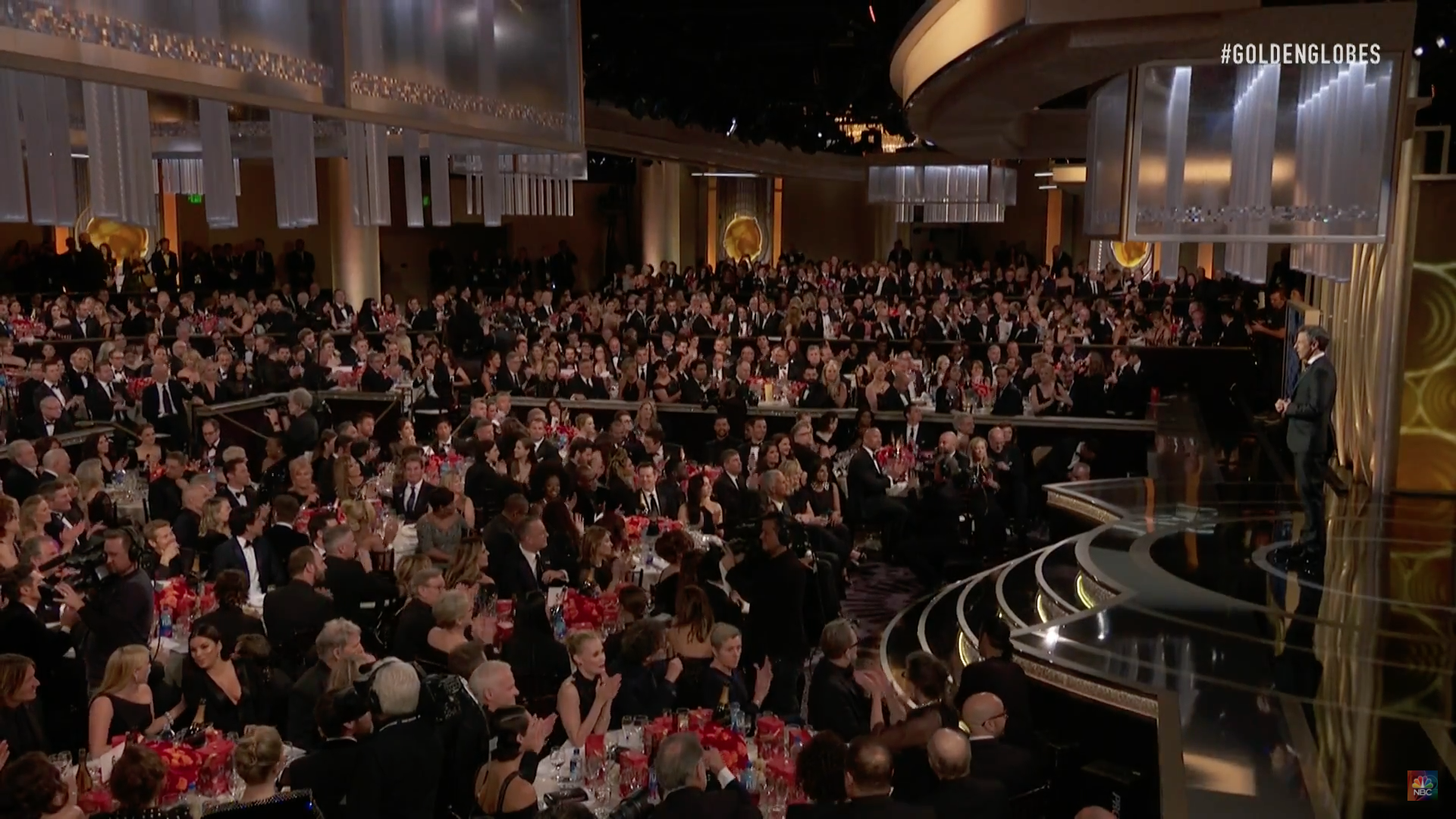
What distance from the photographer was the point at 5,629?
566cm

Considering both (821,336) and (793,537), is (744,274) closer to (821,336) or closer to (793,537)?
(821,336)

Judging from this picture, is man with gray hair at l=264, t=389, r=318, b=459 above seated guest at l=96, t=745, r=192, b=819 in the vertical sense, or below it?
above

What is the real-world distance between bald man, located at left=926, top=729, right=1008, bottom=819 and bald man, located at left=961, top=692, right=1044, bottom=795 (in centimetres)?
23

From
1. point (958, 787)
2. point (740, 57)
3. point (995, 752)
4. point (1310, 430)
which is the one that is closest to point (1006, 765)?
point (995, 752)

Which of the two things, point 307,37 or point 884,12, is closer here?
point 307,37

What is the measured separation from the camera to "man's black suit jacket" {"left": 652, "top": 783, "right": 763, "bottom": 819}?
4070 mm

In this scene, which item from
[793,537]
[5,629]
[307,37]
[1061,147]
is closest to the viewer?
[307,37]

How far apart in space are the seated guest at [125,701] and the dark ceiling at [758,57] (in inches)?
361

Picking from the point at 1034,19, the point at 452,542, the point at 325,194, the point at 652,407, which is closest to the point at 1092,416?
the point at 652,407

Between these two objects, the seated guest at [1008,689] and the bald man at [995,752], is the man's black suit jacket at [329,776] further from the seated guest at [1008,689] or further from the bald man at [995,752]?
the seated guest at [1008,689]

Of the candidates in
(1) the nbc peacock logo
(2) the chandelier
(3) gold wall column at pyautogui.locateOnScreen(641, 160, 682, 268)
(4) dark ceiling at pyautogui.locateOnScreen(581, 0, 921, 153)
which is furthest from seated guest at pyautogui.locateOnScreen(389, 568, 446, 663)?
(3) gold wall column at pyautogui.locateOnScreen(641, 160, 682, 268)

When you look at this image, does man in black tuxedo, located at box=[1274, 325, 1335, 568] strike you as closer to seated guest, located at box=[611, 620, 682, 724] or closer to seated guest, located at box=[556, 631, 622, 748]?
seated guest, located at box=[611, 620, 682, 724]

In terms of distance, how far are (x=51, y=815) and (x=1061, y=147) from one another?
10.6 metres

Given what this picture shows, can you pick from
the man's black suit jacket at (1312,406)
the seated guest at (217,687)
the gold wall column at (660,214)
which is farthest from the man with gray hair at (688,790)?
the gold wall column at (660,214)
